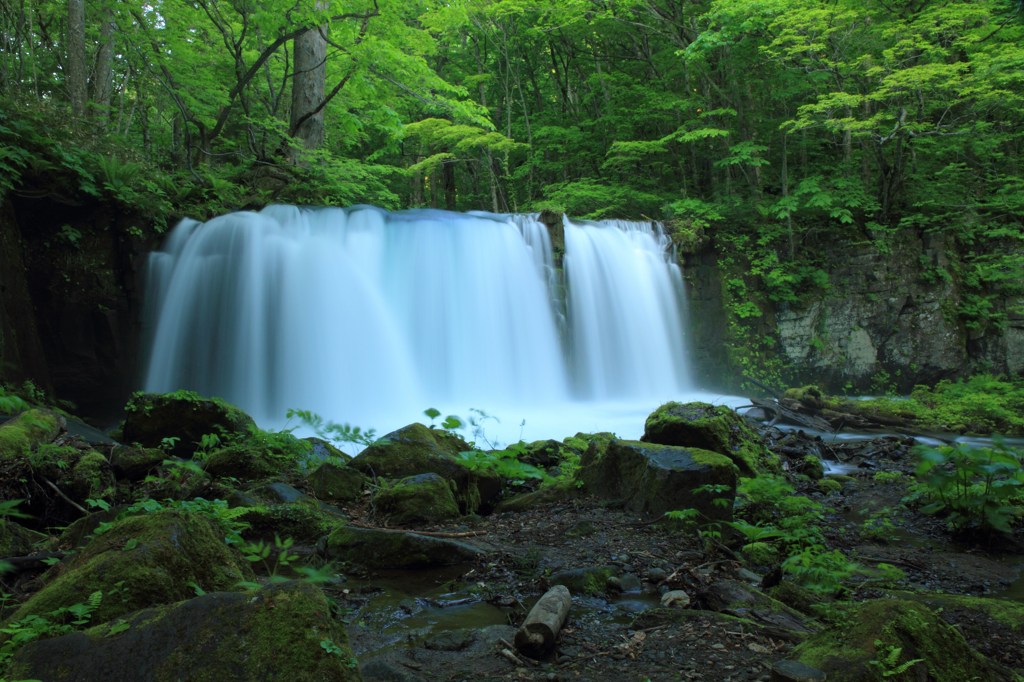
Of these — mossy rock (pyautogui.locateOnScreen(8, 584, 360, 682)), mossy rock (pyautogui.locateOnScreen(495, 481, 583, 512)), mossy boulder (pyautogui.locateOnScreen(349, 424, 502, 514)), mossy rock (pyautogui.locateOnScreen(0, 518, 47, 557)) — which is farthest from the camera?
mossy boulder (pyautogui.locateOnScreen(349, 424, 502, 514))

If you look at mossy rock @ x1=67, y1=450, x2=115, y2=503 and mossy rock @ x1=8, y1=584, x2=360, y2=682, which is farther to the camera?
mossy rock @ x1=67, y1=450, x2=115, y2=503

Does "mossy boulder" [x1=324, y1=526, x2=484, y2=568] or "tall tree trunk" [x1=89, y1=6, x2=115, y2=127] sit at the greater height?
"tall tree trunk" [x1=89, y1=6, x2=115, y2=127]

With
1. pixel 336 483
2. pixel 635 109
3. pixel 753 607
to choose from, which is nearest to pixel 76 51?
pixel 336 483

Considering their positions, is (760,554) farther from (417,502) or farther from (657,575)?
(417,502)

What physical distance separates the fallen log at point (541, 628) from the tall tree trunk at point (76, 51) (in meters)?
11.9

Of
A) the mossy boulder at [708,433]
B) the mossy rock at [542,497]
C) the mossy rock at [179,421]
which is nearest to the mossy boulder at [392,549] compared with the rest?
the mossy rock at [542,497]

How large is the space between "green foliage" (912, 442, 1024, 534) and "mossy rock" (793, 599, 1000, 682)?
2040mm

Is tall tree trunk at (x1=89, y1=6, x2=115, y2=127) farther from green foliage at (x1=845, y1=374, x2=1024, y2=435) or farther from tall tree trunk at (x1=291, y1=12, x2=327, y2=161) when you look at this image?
green foliage at (x1=845, y1=374, x2=1024, y2=435)

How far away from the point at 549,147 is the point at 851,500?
16866mm

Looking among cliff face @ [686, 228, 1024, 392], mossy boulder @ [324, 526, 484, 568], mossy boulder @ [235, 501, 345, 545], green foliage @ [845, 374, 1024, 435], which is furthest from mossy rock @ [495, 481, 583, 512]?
cliff face @ [686, 228, 1024, 392]

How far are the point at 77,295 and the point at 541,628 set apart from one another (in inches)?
394

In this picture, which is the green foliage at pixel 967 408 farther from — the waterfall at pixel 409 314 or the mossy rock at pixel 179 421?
the mossy rock at pixel 179 421

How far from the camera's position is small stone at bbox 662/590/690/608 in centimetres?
288

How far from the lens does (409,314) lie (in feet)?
38.1
